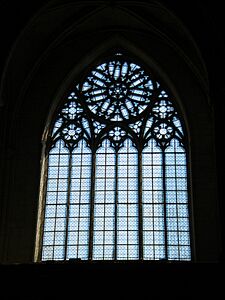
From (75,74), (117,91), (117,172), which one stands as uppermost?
(75,74)

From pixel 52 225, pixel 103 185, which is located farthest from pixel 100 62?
pixel 52 225

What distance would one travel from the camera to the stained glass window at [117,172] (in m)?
18.5

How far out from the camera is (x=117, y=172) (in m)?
19.4

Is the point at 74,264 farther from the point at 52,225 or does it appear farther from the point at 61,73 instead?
the point at 61,73

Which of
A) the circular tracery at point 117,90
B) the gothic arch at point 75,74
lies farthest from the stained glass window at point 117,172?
the gothic arch at point 75,74

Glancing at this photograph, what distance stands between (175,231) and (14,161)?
5.23m

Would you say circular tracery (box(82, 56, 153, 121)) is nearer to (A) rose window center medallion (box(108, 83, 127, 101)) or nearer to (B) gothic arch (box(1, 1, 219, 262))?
(A) rose window center medallion (box(108, 83, 127, 101))

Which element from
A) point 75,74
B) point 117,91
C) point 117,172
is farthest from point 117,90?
point 117,172

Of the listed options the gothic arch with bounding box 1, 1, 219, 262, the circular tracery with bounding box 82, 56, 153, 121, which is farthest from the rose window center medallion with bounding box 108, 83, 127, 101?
the gothic arch with bounding box 1, 1, 219, 262

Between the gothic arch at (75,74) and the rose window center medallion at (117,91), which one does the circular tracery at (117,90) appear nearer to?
the rose window center medallion at (117,91)

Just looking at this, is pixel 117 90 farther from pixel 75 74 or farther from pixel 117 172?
pixel 117 172

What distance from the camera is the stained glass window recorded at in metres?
18.5

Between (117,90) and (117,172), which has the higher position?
(117,90)

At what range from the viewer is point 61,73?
20.6 metres
